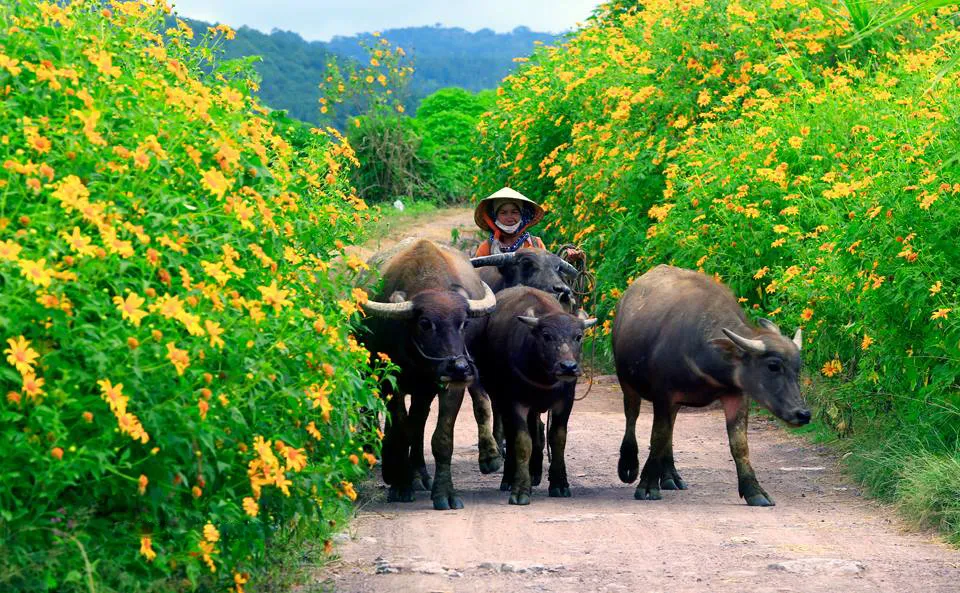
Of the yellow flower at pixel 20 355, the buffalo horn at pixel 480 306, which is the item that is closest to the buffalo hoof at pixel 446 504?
the buffalo horn at pixel 480 306

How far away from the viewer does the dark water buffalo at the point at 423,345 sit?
849cm

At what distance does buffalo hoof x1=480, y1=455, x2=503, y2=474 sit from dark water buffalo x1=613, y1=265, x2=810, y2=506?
3.74 ft

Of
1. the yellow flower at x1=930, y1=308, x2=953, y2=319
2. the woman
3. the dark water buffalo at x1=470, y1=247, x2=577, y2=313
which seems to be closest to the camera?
the yellow flower at x1=930, y1=308, x2=953, y2=319

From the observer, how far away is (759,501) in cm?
855

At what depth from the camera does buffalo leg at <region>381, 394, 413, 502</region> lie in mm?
8930

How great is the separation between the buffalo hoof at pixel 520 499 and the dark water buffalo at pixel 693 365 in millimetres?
809

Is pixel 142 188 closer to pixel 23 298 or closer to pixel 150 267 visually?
pixel 150 267

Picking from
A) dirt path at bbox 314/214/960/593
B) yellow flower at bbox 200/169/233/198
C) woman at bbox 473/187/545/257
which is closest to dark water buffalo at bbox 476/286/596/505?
dirt path at bbox 314/214/960/593

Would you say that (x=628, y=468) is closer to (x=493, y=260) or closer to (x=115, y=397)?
(x=493, y=260)

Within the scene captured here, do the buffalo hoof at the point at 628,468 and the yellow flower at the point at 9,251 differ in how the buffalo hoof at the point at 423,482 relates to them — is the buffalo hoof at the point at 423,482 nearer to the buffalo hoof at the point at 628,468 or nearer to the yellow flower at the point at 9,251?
the buffalo hoof at the point at 628,468

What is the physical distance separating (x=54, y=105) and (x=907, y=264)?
5.38m

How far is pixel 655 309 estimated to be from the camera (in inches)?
378

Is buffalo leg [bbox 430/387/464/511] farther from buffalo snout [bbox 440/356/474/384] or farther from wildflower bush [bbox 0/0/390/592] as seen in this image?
wildflower bush [bbox 0/0/390/592]

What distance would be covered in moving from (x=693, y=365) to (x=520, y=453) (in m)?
1.27
